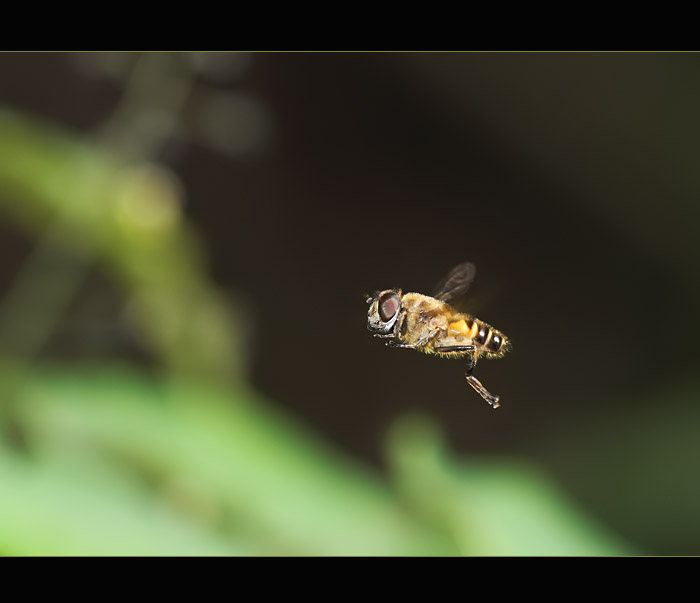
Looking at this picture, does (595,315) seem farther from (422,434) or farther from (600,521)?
(422,434)

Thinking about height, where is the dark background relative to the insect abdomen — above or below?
above

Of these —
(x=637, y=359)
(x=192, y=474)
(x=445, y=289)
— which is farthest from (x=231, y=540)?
(x=637, y=359)

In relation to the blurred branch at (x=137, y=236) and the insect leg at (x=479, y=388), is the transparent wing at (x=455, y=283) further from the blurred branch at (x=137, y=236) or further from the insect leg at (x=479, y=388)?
the blurred branch at (x=137, y=236)

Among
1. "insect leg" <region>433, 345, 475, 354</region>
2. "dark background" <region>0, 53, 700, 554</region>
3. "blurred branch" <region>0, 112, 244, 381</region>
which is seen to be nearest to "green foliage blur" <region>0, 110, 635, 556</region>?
"blurred branch" <region>0, 112, 244, 381</region>

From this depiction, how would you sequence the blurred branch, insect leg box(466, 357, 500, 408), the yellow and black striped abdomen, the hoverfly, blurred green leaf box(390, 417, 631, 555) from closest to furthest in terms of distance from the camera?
insect leg box(466, 357, 500, 408) < the hoverfly < the yellow and black striped abdomen < blurred green leaf box(390, 417, 631, 555) < the blurred branch

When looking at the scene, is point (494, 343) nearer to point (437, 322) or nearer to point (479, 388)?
point (437, 322)

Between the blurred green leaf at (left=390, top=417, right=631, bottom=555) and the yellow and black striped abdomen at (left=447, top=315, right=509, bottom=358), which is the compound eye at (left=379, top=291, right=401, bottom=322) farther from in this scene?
the blurred green leaf at (left=390, top=417, right=631, bottom=555)
